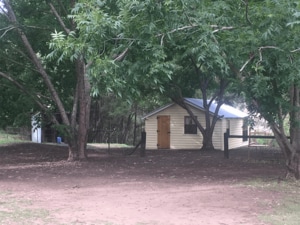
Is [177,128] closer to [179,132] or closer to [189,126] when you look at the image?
[179,132]

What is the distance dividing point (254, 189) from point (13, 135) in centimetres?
2823

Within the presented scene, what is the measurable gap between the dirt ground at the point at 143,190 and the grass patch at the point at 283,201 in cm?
18

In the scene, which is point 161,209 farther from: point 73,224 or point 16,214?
point 16,214

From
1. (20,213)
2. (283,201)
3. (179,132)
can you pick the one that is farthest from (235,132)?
(20,213)

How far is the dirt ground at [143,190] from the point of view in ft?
24.4

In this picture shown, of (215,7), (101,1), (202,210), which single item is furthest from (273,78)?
(101,1)

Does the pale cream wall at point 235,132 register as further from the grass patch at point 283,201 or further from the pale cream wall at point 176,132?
the grass patch at point 283,201

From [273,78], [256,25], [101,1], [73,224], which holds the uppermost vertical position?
[101,1]

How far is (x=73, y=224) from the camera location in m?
6.88

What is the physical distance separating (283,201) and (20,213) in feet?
17.1

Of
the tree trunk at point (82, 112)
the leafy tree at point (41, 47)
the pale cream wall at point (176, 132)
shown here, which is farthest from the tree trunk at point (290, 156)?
the pale cream wall at point (176, 132)

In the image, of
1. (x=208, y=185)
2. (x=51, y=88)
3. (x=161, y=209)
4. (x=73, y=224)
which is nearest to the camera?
(x=73, y=224)

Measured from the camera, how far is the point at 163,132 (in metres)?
27.1

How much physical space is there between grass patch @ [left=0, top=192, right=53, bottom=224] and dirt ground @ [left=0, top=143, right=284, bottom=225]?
0.05 metres
